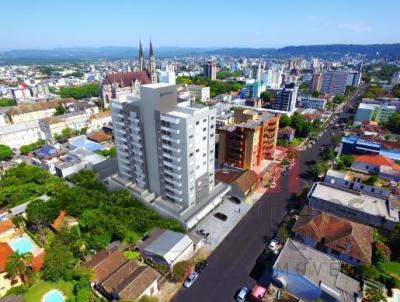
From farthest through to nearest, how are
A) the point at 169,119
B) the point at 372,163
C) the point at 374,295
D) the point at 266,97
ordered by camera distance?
the point at 266,97, the point at 372,163, the point at 169,119, the point at 374,295

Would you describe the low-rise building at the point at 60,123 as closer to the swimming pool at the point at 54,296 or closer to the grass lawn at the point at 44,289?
the grass lawn at the point at 44,289

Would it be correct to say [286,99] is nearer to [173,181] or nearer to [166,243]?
[173,181]

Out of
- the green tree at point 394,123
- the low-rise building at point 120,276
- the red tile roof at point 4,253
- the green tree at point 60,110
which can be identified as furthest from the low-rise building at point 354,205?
the green tree at point 60,110

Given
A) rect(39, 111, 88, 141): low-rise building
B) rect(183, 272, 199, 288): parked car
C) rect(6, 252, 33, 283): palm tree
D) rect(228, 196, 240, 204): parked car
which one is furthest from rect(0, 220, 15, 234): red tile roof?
rect(39, 111, 88, 141): low-rise building

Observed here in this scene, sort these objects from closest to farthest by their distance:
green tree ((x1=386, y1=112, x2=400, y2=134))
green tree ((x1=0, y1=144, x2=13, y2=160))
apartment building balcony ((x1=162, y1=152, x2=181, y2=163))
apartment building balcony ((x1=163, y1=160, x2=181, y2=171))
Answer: apartment building balcony ((x1=162, y1=152, x2=181, y2=163))
apartment building balcony ((x1=163, y1=160, x2=181, y2=171))
green tree ((x1=0, y1=144, x2=13, y2=160))
green tree ((x1=386, y1=112, x2=400, y2=134))

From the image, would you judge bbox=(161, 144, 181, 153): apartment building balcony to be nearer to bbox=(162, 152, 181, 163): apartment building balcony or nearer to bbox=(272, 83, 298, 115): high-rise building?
bbox=(162, 152, 181, 163): apartment building balcony

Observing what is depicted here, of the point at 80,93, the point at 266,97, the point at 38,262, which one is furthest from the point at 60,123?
the point at 266,97

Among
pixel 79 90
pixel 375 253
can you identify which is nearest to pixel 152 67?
pixel 79 90
